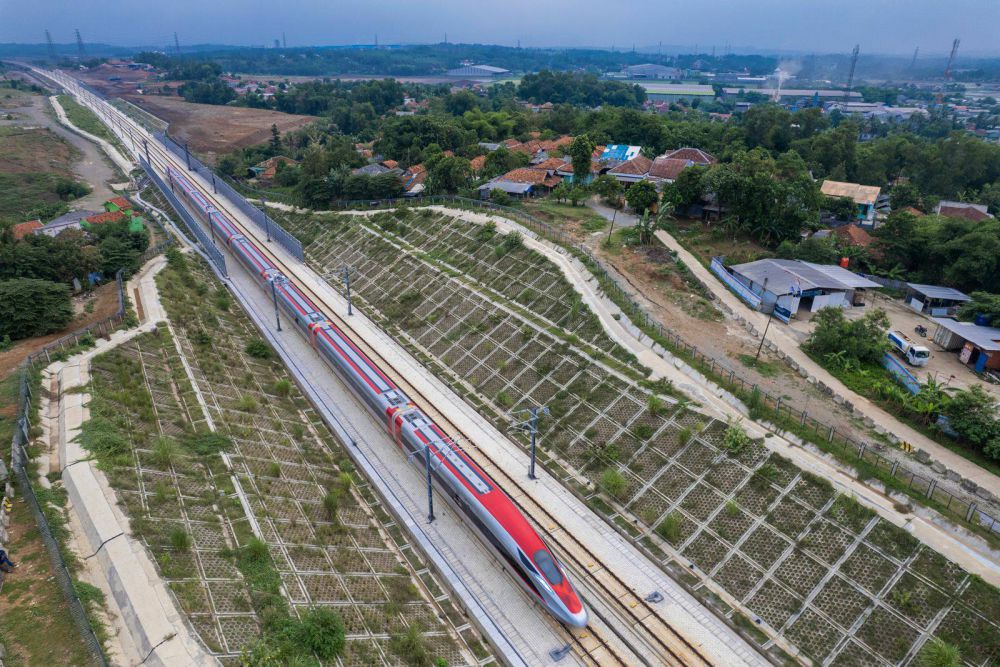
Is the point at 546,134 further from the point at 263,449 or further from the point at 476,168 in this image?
the point at 263,449

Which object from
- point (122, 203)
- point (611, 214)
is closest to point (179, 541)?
point (611, 214)

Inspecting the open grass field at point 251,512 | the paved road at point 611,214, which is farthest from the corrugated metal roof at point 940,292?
the open grass field at point 251,512

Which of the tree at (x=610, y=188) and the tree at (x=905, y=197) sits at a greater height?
the tree at (x=610, y=188)

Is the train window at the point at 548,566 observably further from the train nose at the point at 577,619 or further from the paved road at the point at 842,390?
the paved road at the point at 842,390

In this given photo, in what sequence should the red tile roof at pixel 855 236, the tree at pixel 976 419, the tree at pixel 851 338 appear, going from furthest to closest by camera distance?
the red tile roof at pixel 855 236
the tree at pixel 851 338
the tree at pixel 976 419

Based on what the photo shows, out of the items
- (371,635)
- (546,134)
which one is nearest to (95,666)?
(371,635)

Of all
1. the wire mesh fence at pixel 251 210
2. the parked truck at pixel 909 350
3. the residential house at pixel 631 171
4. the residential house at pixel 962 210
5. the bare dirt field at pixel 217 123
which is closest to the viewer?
the parked truck at pixel 909 350

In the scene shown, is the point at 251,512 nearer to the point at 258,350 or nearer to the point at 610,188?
the point at 258,350
